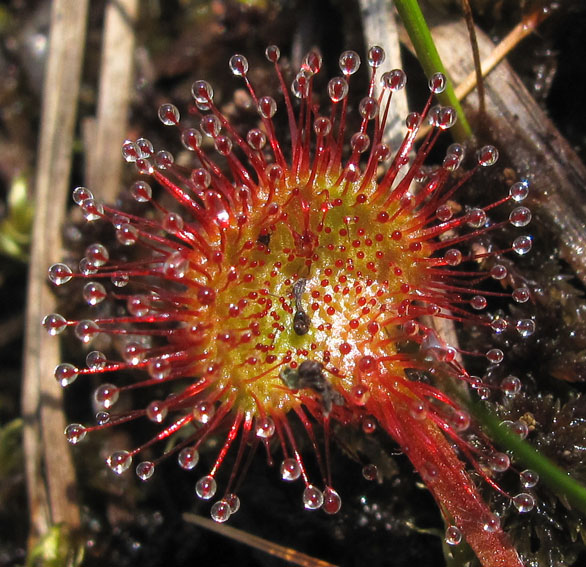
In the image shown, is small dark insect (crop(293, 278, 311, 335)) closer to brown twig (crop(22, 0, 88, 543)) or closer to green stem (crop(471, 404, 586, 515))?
green stem (crop(471, 404, 586, 515))

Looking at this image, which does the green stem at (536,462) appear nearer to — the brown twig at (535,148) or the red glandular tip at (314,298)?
the red glandular tip at (314,298)

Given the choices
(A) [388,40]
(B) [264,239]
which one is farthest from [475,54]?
(B) [264,239]

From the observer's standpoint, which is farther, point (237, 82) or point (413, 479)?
point (237, 82)

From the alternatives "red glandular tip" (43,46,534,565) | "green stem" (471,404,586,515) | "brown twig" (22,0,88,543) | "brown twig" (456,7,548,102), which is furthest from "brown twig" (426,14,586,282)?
"brown twig" (22,0,88,543)

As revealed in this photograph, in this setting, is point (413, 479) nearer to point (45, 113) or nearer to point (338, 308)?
point (338, 308)

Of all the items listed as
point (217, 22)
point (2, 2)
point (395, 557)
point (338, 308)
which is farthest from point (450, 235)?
point (2, 2)

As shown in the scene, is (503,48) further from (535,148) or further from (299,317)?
(299,317)
